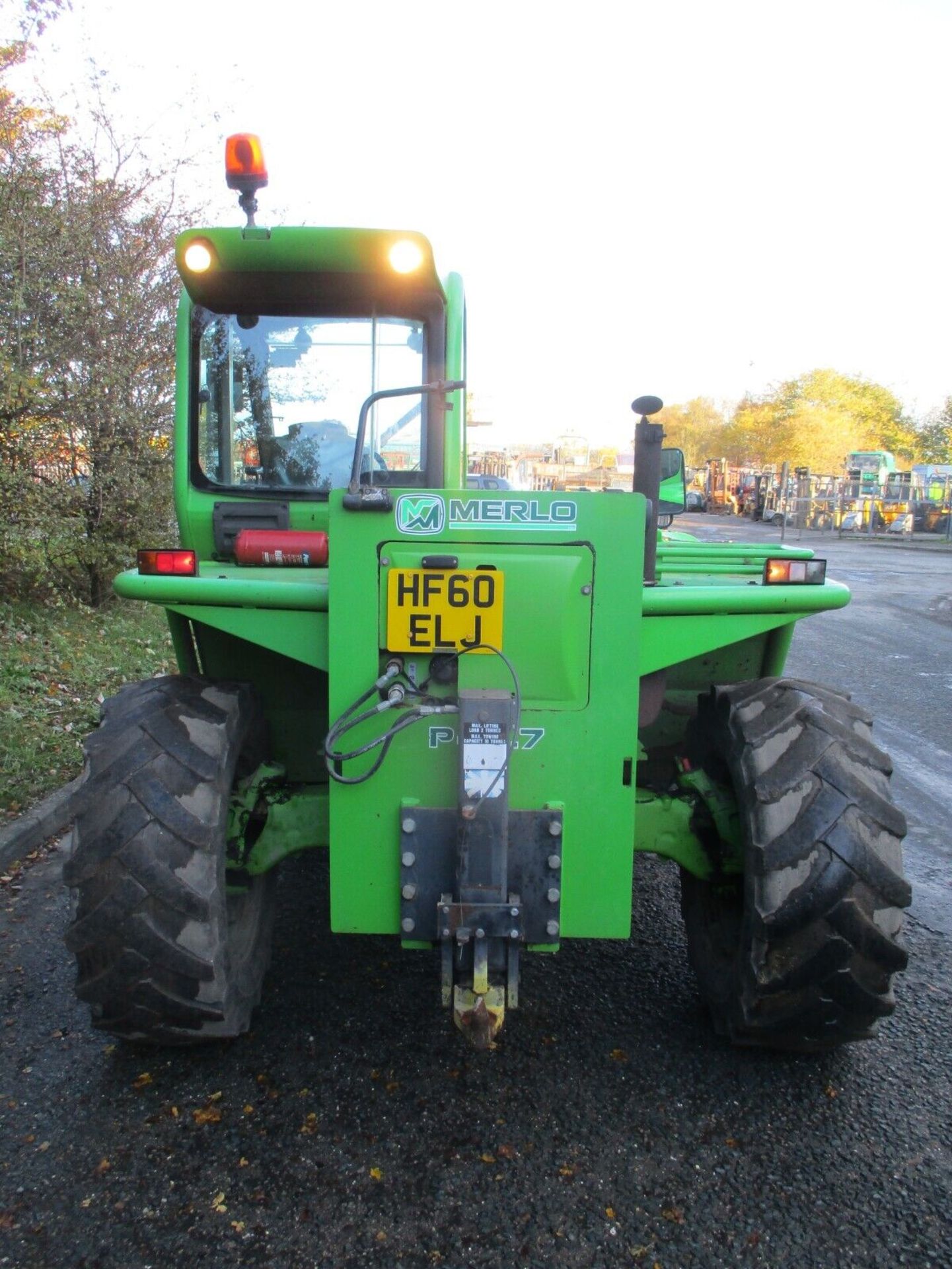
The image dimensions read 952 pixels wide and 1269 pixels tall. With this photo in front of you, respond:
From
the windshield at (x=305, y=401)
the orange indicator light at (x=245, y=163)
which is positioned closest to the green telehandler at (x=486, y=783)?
the windshield at (x=305, y=401)

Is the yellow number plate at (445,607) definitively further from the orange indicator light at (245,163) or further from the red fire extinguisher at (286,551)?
the orange indicator light at (245,163)

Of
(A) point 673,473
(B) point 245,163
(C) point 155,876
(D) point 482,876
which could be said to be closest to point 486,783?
(D) point 482,876

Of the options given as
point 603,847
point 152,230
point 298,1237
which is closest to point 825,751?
point 603,847

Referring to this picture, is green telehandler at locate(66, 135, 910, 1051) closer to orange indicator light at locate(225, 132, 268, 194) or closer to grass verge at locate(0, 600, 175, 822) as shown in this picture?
orange indicator light at locate(225, 132, 268, 194)

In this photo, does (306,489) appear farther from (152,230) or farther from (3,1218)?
(152,230)

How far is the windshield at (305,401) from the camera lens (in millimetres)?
4113

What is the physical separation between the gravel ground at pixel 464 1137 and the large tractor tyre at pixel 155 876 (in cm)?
30

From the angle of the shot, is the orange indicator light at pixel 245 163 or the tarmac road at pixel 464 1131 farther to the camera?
the orange indicator light at pixel 245 163

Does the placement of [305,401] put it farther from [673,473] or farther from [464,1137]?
[464,1137]

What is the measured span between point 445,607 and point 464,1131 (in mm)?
1447

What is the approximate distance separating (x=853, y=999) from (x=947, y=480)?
131 ft

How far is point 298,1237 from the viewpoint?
89.7 inches

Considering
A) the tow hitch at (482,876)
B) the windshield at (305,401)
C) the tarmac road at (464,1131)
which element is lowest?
the tarmac road at (464,1131)

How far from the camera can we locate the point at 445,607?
2594 mm
